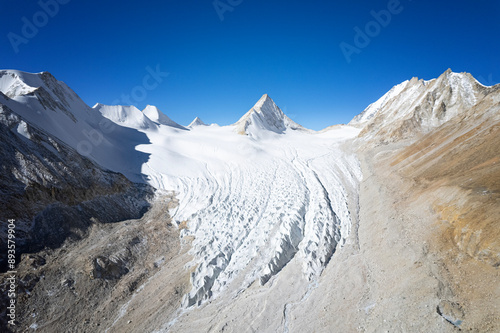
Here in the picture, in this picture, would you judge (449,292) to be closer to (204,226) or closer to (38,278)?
(204,226)

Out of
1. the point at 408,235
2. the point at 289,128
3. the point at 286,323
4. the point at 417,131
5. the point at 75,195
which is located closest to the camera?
the point at 286,323

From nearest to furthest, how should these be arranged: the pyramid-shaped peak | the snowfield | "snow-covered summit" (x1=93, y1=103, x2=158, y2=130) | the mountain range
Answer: the mountain range, the snowfield, "snow-covered summit" (x1=93, y1=103, x2=158, y2=130), the pyramid-shaped peak

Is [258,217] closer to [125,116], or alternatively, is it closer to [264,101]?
[125,116]

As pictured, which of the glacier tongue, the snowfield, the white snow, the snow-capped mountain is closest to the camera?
the glacier tongue

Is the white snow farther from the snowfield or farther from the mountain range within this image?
the snowfield

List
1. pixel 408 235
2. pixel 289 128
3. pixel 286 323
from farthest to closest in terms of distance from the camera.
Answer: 1. pixel 289 128
2. pixel 408 235
3. pixel 286 323

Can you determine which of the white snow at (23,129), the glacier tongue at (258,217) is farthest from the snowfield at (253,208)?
the white snow at (23,129)

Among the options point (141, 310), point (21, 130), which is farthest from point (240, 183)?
point (21, 130)

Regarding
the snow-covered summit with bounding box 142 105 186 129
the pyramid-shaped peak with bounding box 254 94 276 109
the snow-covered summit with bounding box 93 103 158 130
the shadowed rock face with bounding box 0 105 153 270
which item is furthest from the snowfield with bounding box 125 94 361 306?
the pyramid-shaped peak with bounding box 254 94 276 109
